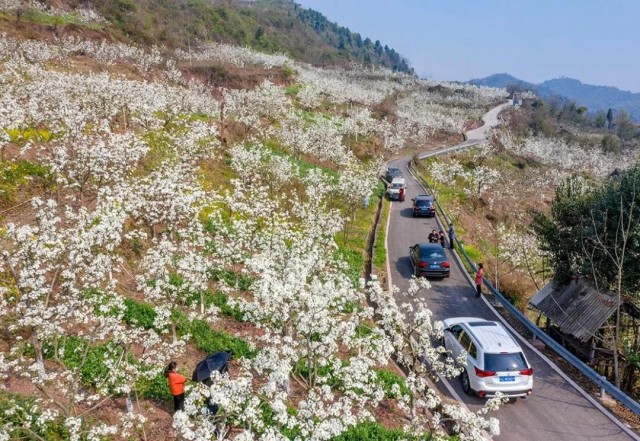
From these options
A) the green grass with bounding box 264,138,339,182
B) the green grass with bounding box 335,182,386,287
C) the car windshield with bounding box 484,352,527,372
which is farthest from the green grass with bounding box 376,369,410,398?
the green grass with bounding box 264,138,339,182

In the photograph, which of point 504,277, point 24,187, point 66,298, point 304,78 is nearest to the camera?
point 66,298

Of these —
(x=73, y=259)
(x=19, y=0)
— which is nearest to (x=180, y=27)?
(x=19, y=0)

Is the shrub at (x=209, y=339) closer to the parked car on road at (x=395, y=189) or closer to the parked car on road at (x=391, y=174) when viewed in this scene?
the parked car on road at (x=395, y=189)

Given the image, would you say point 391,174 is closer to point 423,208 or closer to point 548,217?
point 423,208

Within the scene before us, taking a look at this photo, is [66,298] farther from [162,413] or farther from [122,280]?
[122,280]

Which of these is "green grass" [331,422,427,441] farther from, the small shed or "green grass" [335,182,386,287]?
the small shed

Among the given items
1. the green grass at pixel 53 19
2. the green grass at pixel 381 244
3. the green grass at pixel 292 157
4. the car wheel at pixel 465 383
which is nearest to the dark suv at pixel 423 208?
the green grass at pixel 381 244
